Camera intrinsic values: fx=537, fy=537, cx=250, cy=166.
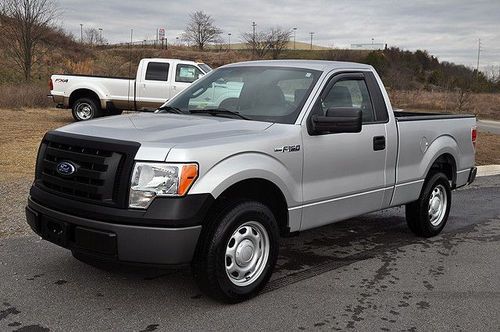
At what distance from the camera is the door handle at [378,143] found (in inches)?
203

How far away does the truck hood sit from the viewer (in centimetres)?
365

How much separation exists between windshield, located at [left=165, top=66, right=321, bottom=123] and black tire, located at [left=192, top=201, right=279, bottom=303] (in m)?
0.91

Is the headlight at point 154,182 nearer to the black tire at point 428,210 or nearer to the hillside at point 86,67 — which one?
the black tire at point 428,210

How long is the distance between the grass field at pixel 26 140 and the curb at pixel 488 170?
0.95 m

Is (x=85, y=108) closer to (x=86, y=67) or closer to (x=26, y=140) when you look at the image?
(x=26, y=140)

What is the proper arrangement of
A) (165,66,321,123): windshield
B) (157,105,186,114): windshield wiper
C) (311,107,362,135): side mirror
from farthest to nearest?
(157,105,186,114): windshield wiper, (165,66,321,123): windshield, (311,107,362,135): side mirror

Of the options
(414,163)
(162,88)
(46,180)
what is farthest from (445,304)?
(162,88)

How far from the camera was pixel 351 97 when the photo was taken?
529 cm

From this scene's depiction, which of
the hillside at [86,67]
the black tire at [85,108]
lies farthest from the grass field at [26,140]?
the hillside at [86,67]

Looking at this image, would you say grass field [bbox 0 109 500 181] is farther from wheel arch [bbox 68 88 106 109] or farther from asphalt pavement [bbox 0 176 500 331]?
asphalt pavement [bbox 0 176 500 331]

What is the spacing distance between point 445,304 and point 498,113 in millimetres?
34795

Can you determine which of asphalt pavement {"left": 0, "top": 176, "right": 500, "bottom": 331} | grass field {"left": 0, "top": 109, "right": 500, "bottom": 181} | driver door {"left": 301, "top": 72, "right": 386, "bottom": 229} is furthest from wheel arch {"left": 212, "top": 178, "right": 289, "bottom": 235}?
grass field {"left": 0, "top": 109, "right": 500, "bottom": 181}

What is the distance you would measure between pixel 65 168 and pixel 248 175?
1310 mm

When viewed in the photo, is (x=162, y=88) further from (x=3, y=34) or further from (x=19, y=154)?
(x=3, y=34)
